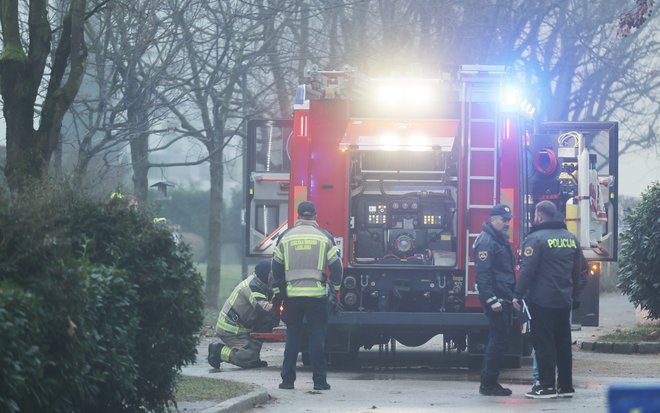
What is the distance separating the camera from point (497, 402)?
1197 cm

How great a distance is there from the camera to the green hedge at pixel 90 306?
700 cm

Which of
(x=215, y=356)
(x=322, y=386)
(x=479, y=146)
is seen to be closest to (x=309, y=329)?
(x=322, y=386)

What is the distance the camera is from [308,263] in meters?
13.0

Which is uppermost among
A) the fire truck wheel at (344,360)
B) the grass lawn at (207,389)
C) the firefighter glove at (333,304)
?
the firefighter glove at (333,304)

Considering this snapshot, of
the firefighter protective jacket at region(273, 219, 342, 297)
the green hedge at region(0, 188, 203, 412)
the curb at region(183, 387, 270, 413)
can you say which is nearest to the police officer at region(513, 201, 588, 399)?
the firefighter protective jacket at region(273, 219, 342, 297)

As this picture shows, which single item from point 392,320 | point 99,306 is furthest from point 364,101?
point 99,306

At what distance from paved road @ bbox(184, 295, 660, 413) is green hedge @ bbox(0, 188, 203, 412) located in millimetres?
1994

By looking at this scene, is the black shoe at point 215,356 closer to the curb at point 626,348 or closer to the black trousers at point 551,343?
the black trousers at point 551,343

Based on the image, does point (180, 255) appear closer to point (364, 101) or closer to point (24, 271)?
point (24, 271)

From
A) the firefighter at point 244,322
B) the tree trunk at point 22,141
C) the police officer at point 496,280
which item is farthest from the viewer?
the firefighter at point 244,322

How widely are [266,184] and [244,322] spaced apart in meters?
2.08

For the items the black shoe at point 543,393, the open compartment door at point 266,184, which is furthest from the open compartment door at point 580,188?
the open compartment door at point 266,184

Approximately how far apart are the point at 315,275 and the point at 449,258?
2218mm

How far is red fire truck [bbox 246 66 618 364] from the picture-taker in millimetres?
14367
